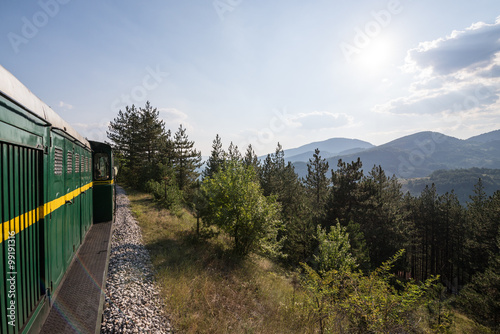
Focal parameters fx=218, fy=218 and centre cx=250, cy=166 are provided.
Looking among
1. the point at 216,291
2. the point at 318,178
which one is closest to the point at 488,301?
the point at 216,291

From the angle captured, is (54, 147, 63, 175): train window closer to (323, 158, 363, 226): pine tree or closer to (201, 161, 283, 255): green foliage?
(201, 161, 283, 255): green foliage

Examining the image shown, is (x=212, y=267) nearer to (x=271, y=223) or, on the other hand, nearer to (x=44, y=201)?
(x=271, y=223)

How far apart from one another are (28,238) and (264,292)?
830cm

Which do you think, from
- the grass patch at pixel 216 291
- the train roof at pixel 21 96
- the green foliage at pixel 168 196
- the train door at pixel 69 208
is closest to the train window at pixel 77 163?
the train door at pixel 69 208

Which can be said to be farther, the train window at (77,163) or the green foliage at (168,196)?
the green foliage at (168,196)

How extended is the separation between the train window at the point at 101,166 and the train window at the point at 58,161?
4893mm

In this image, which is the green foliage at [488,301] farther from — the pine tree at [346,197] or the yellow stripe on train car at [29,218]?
the yellow stripe on train car at [29,218]

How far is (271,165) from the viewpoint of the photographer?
40.1 m

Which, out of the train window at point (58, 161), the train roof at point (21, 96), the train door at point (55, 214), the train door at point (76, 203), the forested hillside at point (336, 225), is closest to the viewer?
the train roof at point (21, 96)

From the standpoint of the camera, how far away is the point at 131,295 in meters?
5.74

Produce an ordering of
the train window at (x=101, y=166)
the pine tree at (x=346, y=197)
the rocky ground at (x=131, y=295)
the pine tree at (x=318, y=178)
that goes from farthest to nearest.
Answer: the pine tree at (x=318, y=178) → the pine tree at (x=346, y=197) → the train window at (x=101, y=166) → the rocky ground at (x=131, y=295)

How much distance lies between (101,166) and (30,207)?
7127 mm

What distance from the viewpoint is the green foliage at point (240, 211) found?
11312 mm

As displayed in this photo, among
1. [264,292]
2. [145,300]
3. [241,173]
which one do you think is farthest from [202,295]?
[241,173]
